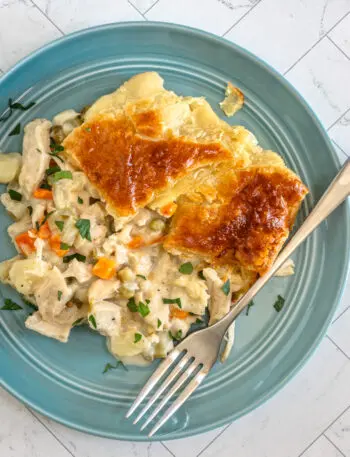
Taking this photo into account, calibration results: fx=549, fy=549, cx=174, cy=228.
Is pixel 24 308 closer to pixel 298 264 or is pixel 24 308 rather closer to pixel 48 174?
pixel 48 174

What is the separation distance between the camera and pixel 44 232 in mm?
3680

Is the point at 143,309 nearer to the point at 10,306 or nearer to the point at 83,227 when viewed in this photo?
the point at 83,227

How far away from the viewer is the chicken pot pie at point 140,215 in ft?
11.8

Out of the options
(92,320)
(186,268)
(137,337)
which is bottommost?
(92,320)

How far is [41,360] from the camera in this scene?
3887 millimetres

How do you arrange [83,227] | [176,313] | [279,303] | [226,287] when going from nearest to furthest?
1. [83,227]
2. [226,287]
3. [176,313]
4. [279,303]

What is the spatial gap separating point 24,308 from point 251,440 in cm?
202

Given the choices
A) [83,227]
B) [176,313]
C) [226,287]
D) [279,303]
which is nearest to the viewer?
[83,227]

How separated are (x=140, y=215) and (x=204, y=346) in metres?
1.02

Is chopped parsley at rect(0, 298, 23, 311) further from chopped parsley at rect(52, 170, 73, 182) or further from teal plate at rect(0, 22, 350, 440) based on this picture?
chopped parsley at rect(52, 170, 73, 182)

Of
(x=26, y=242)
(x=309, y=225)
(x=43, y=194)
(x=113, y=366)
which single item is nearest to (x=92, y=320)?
Result: (x=113, y=366)

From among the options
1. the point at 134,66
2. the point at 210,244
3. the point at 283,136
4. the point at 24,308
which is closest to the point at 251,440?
the point at 210,244

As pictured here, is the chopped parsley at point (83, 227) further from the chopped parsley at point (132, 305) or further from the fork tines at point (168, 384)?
the fork tines at point (168, 384)

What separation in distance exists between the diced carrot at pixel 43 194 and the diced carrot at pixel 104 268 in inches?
21.9
